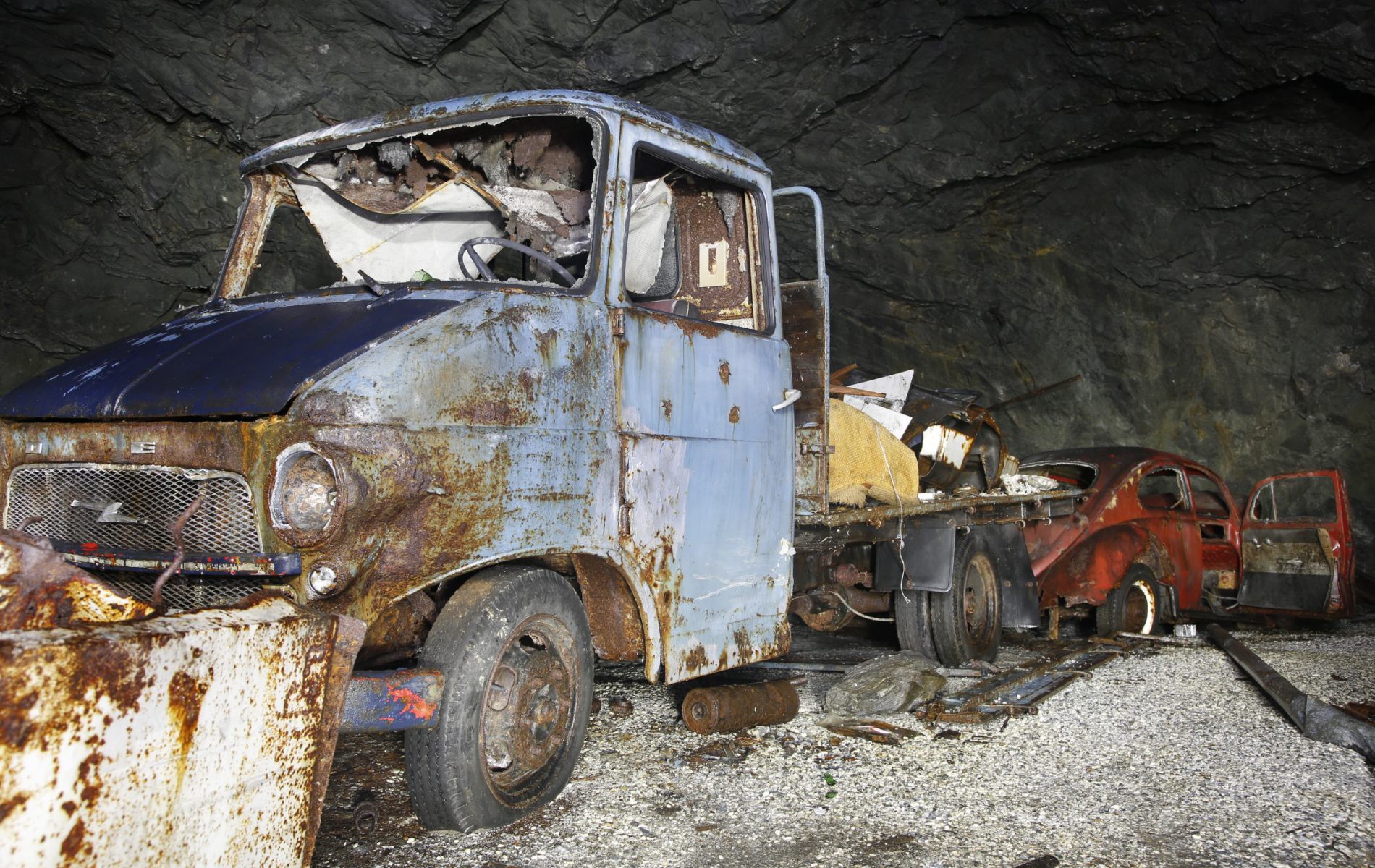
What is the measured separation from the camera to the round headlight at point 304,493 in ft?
8.35

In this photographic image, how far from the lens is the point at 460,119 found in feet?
12.0

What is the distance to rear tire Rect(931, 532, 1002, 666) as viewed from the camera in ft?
19.2

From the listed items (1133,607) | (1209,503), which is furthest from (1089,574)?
(1209,503)

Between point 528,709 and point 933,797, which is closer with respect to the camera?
point 528,709

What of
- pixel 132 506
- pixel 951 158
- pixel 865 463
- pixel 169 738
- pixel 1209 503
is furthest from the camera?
pixel 951 158

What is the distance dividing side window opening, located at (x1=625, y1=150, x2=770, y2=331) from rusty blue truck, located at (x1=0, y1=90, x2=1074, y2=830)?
0.01m

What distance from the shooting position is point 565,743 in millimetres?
3480

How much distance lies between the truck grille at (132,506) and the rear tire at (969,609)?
3.96 m

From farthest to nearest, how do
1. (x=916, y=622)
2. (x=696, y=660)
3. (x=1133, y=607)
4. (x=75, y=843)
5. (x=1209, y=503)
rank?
(x=1209, y=503) → (x=1133, y=607) → (x=916, y=622) → (x=696, y=660) → (x=75, y=843)

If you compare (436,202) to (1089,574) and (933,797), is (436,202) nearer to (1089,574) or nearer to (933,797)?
(933,797)

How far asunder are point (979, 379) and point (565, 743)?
919cm

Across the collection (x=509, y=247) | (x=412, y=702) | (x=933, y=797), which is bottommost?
(x=933, y=797)

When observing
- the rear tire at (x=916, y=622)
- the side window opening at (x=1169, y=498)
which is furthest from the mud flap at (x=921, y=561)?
the side window opening at (x=1169, y=498)

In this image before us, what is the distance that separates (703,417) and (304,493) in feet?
5.52
